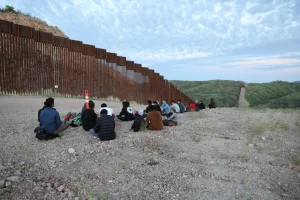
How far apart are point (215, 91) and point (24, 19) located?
2386 cm

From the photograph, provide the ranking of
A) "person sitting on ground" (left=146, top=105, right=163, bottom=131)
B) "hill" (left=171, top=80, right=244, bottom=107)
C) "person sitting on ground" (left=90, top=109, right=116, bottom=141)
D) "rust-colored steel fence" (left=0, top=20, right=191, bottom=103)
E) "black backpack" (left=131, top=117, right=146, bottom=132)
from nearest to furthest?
"person sitting on ground" (left=90, top=109, right=116, bottom=141)
"black backpack" (left=131, top=117, right=146, bottom=132)
"person sitting on ground" (left=146, top=105, right=163, bottom=131)
"rust-colored steel fence" (left=0, top=20, right=191, bottom=103)
"hill" (left=171, top=80, right=244, bottom=107)

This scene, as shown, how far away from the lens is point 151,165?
606cm

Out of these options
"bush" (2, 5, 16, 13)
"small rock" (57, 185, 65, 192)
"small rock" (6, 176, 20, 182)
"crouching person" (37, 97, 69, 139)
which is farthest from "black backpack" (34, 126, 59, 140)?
"bush" (2, 5, 16, 13)

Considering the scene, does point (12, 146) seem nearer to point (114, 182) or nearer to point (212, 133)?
point (114, 182)

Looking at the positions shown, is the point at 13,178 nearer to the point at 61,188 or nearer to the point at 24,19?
the point at 61,188

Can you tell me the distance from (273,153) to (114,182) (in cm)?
466

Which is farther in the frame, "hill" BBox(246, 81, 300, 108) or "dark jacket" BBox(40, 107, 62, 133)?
"hill" BBox(246, 81, 300, 108)

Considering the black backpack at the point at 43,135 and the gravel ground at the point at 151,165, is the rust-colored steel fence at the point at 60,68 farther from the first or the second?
the black backpack at the point at 43,135

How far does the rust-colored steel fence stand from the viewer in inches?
539

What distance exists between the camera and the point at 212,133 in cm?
969

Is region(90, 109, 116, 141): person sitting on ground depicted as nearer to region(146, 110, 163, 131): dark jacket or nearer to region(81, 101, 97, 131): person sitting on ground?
region(81, 101, 97, 131): person sitting on ground

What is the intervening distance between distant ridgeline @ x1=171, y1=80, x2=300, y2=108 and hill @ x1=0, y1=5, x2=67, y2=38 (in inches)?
704

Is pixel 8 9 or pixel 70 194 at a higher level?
pixel 8 9

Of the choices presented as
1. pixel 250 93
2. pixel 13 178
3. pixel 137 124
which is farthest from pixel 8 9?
pixel 250 93
